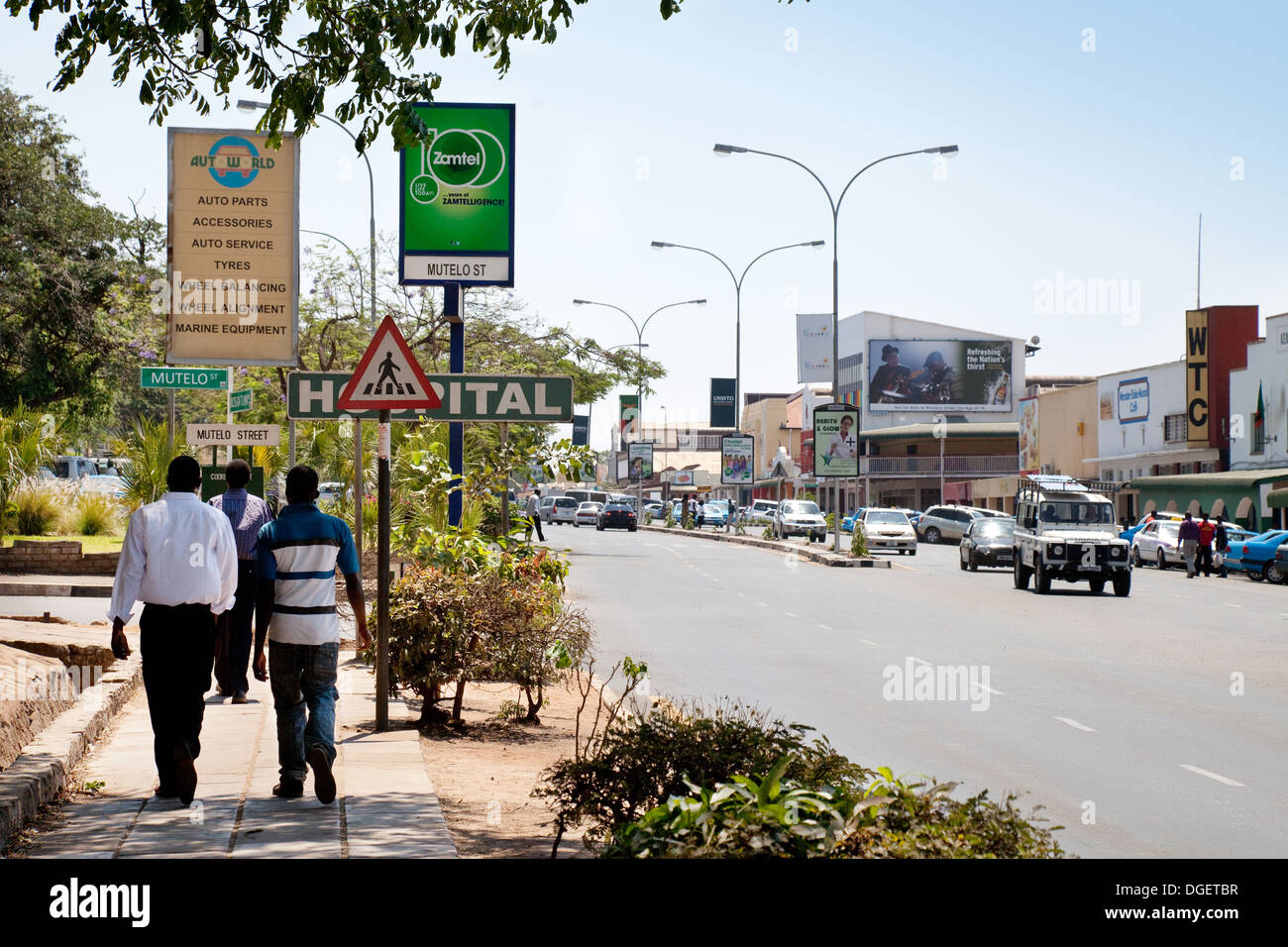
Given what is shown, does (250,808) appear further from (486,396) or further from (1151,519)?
(1151,519)

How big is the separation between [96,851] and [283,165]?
13229 mm

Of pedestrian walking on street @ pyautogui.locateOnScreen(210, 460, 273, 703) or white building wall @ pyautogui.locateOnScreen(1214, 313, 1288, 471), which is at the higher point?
white building wall @ pyautogui.locateOnScreen(1214, 313, 1288, 471)

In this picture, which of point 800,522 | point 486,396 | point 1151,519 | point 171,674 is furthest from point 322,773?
point 800,522

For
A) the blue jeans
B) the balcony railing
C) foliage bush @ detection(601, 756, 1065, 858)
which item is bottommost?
the blue jeans

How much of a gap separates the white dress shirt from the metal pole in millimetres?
2246

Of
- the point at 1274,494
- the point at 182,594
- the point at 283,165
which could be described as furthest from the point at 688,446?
the point at 182,594

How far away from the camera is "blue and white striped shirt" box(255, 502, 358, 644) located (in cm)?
769

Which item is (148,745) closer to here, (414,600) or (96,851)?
(414,600)

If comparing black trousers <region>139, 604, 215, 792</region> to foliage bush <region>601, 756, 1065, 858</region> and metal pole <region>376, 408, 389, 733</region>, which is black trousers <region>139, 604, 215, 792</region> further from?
foliage bush <region>601, 756, 1065, 858</region>

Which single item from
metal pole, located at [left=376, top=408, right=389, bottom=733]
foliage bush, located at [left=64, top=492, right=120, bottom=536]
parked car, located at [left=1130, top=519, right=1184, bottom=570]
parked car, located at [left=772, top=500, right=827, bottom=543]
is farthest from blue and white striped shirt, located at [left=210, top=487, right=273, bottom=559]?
parked car, located at [left=772, top=500, right=827, bottom=543]

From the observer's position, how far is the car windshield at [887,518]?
160 ft

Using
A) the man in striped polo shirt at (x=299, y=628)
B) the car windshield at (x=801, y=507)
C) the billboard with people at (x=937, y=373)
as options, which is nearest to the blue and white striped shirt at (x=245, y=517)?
the man in striped polo shirt at (x=299, y=628)

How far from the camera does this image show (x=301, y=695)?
7.73 m

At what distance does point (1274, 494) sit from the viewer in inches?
1806
